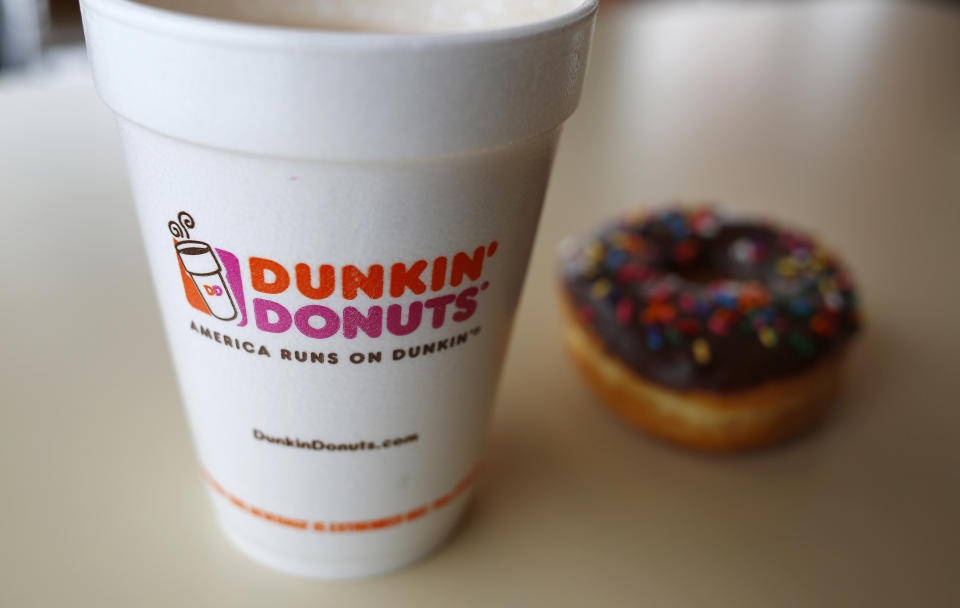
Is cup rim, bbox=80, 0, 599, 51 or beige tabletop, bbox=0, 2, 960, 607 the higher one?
cup rim, bbox=80, 0, 599, 51

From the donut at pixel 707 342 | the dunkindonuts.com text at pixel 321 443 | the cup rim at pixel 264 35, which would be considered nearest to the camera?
the cup rim at pixel 264 35

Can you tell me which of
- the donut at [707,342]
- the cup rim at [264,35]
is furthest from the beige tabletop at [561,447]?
the cup rim at [264,35]

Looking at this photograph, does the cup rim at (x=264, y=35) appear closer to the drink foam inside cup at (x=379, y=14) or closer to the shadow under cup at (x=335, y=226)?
the shadow under cup at (x=335, y=226)

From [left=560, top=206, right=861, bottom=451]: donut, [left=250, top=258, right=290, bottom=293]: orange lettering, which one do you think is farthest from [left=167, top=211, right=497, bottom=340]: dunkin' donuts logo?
[left=560, top=206, right=861, bottom=451]: donut

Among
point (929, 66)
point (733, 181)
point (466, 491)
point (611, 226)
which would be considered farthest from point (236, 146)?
point (929, 66)

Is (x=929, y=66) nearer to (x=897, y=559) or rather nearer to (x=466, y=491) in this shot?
(x=897, y=559)

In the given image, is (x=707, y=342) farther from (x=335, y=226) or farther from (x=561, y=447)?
(x=335, y=226)

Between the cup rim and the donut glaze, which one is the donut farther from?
the cup rim
